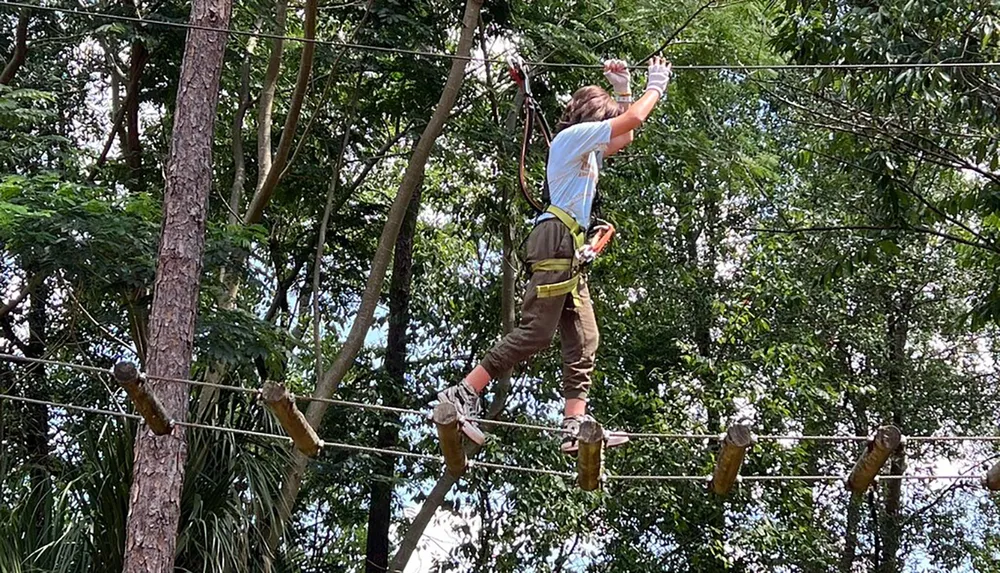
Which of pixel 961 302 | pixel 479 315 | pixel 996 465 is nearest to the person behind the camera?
pixel 996 465

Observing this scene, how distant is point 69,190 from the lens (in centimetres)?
548

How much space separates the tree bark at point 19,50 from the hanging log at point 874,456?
6.20 m

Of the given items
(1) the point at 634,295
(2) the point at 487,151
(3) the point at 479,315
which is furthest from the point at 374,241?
(1) the point at 634,295

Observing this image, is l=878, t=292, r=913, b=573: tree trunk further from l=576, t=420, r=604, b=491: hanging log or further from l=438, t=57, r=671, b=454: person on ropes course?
l=576, t=420, r=604, b=491: hanging log

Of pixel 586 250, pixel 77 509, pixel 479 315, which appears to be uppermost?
pixel 479 315

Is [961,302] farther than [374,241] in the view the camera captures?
Yes

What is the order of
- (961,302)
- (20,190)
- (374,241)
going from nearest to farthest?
(20,190)
(374,241)
(961,302)

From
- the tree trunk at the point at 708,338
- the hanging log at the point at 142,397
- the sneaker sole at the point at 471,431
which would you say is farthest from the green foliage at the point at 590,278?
the sneaker sole at the point at 471,431

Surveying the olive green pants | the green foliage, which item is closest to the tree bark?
the green foliage

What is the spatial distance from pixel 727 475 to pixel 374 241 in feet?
19.5

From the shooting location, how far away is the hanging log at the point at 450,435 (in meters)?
3.28

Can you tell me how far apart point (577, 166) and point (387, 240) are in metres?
3.46

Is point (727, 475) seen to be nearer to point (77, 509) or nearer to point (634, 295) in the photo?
point (77, 509)

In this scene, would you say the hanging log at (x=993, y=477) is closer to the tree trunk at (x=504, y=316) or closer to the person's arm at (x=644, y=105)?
the person's arm at (x=644, y=105)
